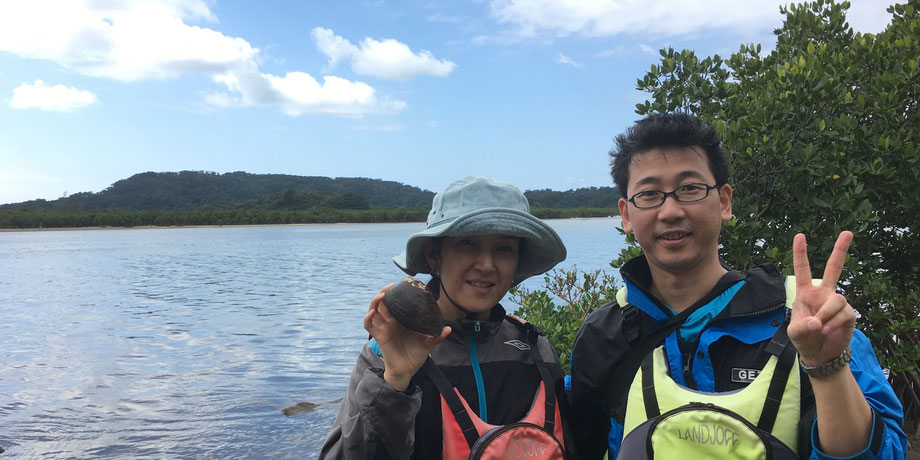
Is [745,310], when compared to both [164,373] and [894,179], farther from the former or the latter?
[164,373]

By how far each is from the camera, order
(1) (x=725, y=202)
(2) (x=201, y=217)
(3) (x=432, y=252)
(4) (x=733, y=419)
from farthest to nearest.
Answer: (2) (x=201, y=217), (3) (x=432, y=252), (1) (x=725, y=202), (4) (x=733, y=419)

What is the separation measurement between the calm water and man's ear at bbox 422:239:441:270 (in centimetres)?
670

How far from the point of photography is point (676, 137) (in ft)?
8.79

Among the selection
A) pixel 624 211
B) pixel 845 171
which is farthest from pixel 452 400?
pixel 845 171


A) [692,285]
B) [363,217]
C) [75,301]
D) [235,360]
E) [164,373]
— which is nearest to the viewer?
[692,285]

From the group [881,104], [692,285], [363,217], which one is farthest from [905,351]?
[363,217]

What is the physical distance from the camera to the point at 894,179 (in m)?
4.91

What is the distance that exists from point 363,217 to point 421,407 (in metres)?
106

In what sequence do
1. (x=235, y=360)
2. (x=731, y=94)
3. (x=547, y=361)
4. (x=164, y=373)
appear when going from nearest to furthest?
(x=547, y=361) → (x=731, y=94) → (x=164, y=373) → (x=235, y=360)

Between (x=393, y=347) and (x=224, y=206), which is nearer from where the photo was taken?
(x=393, y=347)

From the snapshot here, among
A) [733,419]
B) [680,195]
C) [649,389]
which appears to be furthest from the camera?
[680,195]

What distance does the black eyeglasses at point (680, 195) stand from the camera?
8.43ft

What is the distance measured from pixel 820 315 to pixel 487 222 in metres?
1.33

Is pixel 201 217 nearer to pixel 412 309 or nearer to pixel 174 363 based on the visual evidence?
pixel 174 363
